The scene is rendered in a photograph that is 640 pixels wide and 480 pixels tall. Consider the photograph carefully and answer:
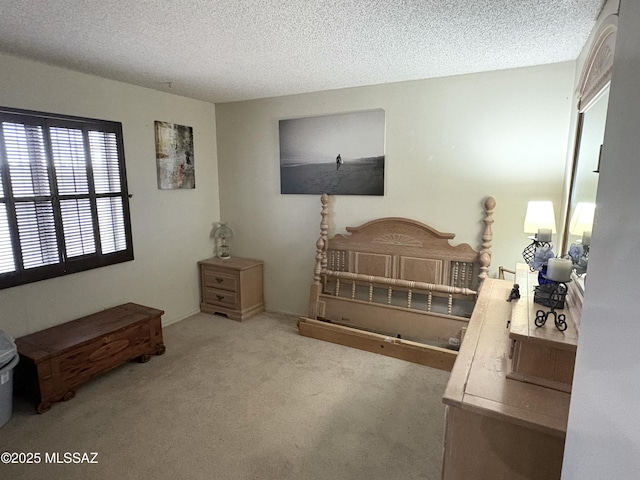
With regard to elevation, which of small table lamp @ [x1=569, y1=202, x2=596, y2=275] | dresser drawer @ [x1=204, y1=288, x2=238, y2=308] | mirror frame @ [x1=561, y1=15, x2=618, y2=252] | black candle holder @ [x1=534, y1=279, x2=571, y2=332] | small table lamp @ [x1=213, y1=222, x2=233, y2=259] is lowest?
dresser drawer @ [x1=204, y1=288, x2=238, y2=308]

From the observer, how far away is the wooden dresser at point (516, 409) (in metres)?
1.21

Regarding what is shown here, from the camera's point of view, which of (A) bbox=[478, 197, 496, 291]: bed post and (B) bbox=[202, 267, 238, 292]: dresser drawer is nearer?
(A) bbox=[478, 197, 496, 291]: bed post

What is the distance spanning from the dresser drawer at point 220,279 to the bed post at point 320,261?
32.8 inches

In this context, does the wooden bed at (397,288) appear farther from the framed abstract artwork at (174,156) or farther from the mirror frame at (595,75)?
the framed abstract artwork at (174,156)

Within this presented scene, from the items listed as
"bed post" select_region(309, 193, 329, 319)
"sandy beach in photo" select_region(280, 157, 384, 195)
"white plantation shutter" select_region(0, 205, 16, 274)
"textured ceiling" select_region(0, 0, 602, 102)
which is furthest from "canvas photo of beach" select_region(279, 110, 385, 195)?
"white plantation shutter" select_region(0, 205, 16, 274)

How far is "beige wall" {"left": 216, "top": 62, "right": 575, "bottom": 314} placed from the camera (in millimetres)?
2621

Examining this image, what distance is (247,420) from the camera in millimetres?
2189

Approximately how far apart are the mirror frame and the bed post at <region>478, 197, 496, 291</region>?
0.57 metres

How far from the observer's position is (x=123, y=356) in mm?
2697

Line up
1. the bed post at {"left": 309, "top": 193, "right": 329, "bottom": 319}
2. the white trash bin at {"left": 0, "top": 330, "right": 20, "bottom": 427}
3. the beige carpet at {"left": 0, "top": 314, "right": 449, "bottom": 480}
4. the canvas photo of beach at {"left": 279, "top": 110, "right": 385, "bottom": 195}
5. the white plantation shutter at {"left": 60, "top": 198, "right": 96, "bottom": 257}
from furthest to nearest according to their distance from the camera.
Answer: the bed post at {"left": 309, "top": 193, "right": 329, "bottom": 319} < the canvas photo of beach at {"left": 279, "top": 110, "right": 385, "bottom": 195} < the white plantation shutter at {"left": 60, "top": 198, "right": 96, "bottom": 257} < the white trash bin at {"left": 0, "top": 330, "right": 20, "bottom": 427} < the beige carpet at {"left": 0, "top": 314, "right": 449, "bottom": 480}

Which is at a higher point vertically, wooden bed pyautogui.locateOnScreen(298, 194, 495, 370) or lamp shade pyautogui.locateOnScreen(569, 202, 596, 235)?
lamp shade pyautogui.locateOnScreen(569, 202, 596, 235)

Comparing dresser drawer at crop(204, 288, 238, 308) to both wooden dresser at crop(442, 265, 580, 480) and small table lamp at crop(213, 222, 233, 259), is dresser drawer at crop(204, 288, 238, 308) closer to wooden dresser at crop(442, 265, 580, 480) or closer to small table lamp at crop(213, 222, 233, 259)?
small table lamp at crop(213, 222, 233, 259)

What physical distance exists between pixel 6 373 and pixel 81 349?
402 mm

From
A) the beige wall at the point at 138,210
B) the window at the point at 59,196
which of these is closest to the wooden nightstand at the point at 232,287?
the beige wall at the point at 138,210
